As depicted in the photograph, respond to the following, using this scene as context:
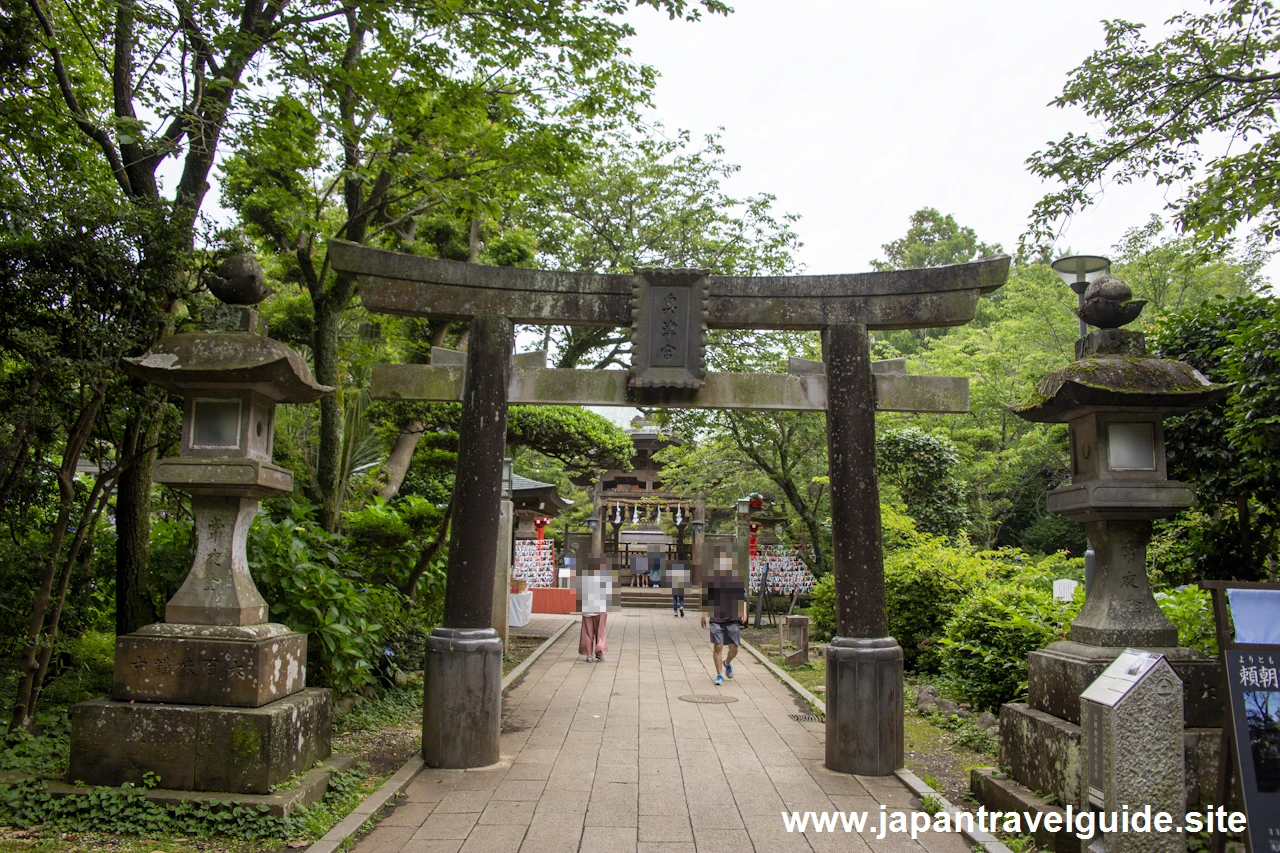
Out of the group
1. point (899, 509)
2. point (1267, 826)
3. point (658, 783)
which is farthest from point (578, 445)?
point (1267, 826)

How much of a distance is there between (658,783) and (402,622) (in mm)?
4597

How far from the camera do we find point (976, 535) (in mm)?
20469

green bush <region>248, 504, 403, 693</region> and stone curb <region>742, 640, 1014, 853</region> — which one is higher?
green bush <region>248, 504, 403, 693</region>

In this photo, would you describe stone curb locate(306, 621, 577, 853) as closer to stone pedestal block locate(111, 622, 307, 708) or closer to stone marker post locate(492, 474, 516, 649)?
stone pedestal block locate(111, 622, 307, 708)

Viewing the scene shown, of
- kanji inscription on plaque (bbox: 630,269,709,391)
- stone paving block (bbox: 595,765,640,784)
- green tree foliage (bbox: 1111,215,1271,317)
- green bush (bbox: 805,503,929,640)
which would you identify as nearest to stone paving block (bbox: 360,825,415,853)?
stone paving block (bbox: 595,765,640,784)

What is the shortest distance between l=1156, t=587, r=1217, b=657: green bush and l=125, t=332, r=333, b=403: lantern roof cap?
20.0 feet

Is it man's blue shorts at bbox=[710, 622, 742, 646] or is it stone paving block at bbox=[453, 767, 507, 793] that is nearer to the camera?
stone paving block at bbox=[453, 767, 507, 793]

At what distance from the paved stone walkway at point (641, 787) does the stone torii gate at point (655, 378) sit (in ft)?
1.91

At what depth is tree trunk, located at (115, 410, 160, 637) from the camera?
632cm

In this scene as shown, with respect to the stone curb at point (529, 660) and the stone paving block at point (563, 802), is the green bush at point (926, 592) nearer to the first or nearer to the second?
the stone curb at point (529, 660)

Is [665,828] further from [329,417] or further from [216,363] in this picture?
[329,417]

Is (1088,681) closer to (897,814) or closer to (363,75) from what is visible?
(897,814)

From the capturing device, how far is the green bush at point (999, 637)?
777cm

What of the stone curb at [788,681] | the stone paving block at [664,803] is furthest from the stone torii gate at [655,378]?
the stone curb at [788,681]
